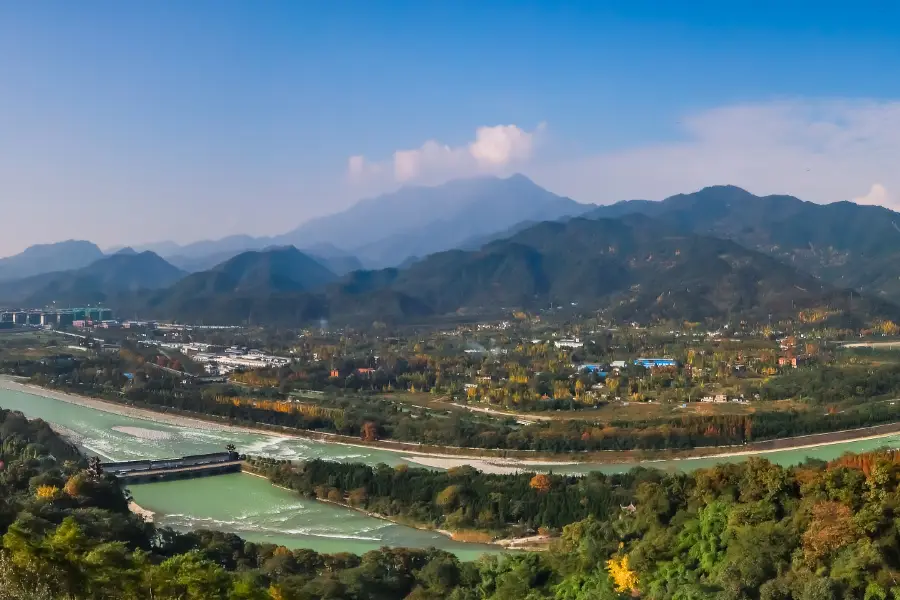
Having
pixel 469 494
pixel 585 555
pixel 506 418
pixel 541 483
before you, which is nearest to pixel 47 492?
pixel 469 494

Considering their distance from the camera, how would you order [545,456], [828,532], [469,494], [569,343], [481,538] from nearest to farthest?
[828,532] < [481,538] < [469,494] < [545,456] < [569,343]

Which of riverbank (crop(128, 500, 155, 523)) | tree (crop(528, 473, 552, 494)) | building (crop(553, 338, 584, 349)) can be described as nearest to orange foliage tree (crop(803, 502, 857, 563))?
tree (crop(528, 473, 552, 494))

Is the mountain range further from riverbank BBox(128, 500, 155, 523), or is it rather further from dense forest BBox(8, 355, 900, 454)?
riverbank BBox(128, 500, 155, 523)

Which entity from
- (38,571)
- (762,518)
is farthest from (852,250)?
(38,571)

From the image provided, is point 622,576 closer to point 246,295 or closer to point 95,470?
point 95,470

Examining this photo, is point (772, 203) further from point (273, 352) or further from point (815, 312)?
point (273, 352)

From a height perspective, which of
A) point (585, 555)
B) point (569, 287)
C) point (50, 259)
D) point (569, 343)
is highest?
point (50, 259)
